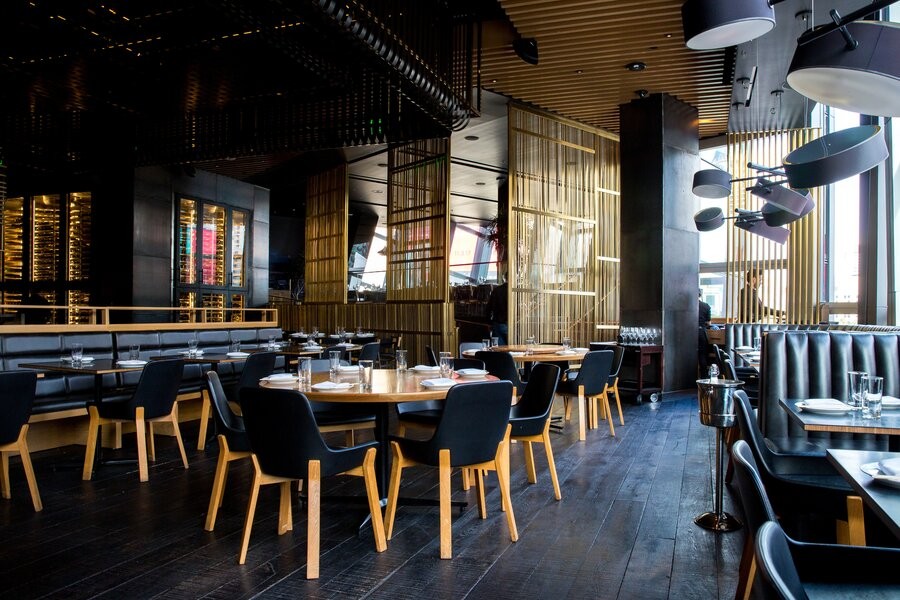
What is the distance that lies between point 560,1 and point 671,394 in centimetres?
566

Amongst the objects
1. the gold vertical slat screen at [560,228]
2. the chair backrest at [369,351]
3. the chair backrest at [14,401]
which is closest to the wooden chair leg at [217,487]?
the chair backrest at [14,401]

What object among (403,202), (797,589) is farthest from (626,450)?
(403,202)

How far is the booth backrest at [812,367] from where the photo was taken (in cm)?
383

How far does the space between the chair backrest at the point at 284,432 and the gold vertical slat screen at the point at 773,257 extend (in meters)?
8.87

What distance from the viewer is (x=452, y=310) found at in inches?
411

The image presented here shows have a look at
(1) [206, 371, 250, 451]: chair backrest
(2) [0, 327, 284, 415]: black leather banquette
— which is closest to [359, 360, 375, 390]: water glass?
(1) [206, 371, 250, 451]: chair backrest

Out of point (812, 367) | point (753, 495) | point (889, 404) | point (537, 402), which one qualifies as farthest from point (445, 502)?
point (812, 367)

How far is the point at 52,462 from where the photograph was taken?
493cm

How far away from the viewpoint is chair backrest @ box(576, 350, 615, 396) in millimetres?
5586

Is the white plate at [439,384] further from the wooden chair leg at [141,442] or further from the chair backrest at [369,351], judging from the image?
the chair backrest at [369,351]

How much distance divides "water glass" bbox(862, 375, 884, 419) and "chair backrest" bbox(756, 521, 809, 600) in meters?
1.99

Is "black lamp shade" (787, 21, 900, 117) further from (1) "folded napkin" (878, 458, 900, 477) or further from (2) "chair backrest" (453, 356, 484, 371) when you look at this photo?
(2) "chair backrest" (453, 356, 484, 371)

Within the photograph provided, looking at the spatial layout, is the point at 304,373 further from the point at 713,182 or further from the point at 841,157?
the point at 713,182

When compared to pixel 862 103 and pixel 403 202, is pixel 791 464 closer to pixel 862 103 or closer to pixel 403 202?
pixel 862 103
